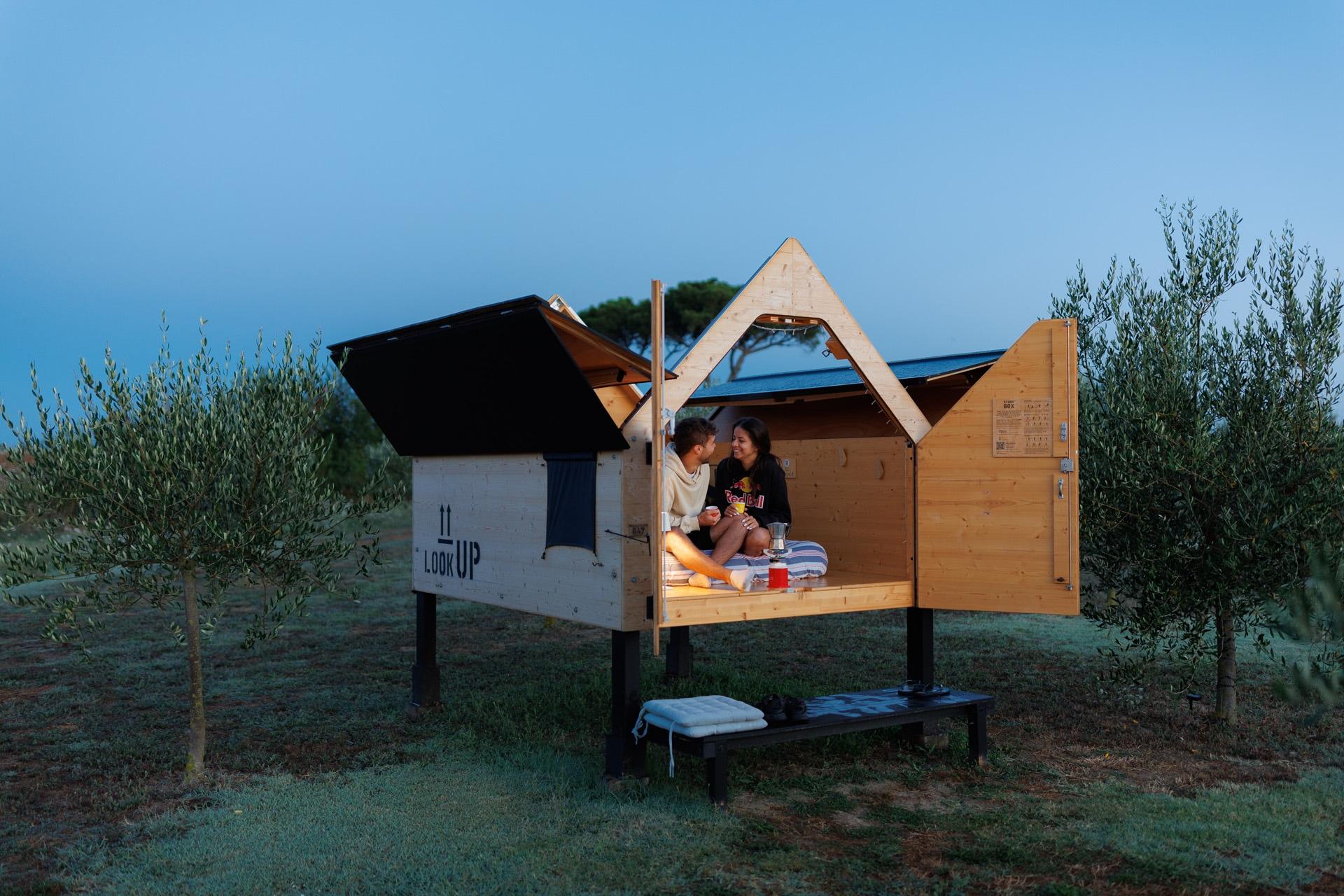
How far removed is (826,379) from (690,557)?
9.60 ft

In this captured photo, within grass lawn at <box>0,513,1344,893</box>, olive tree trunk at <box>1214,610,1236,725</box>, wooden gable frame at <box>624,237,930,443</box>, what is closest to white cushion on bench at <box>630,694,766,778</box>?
grass lawn at <box>0,513,1344,893</box>

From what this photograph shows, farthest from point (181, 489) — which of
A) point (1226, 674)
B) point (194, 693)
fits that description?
point (1226, 674)

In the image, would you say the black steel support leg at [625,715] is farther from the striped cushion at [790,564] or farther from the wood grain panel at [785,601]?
the striped cushion at [790,564]

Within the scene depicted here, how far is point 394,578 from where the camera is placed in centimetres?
1886

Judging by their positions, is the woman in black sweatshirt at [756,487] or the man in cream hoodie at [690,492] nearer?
the man in cream hoodie at [690,492]

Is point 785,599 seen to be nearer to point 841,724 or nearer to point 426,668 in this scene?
point 841,724

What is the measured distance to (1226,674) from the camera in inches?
343

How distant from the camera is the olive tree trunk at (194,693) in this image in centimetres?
729

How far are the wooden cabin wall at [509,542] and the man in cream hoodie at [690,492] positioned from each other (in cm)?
84

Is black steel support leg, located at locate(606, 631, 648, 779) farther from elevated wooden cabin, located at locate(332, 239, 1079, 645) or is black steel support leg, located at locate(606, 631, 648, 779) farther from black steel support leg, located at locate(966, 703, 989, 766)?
black steel support leg, located at locate(966, 703, 989, 766)

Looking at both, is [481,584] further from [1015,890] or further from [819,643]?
[819,643]

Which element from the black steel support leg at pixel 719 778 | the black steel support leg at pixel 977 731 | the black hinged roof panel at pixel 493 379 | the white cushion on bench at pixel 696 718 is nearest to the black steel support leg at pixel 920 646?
the black steel support leg at pixel 977 731

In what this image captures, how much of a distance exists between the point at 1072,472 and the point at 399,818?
467 centimetres

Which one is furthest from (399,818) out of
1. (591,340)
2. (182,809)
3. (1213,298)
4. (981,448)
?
(1213,298)
